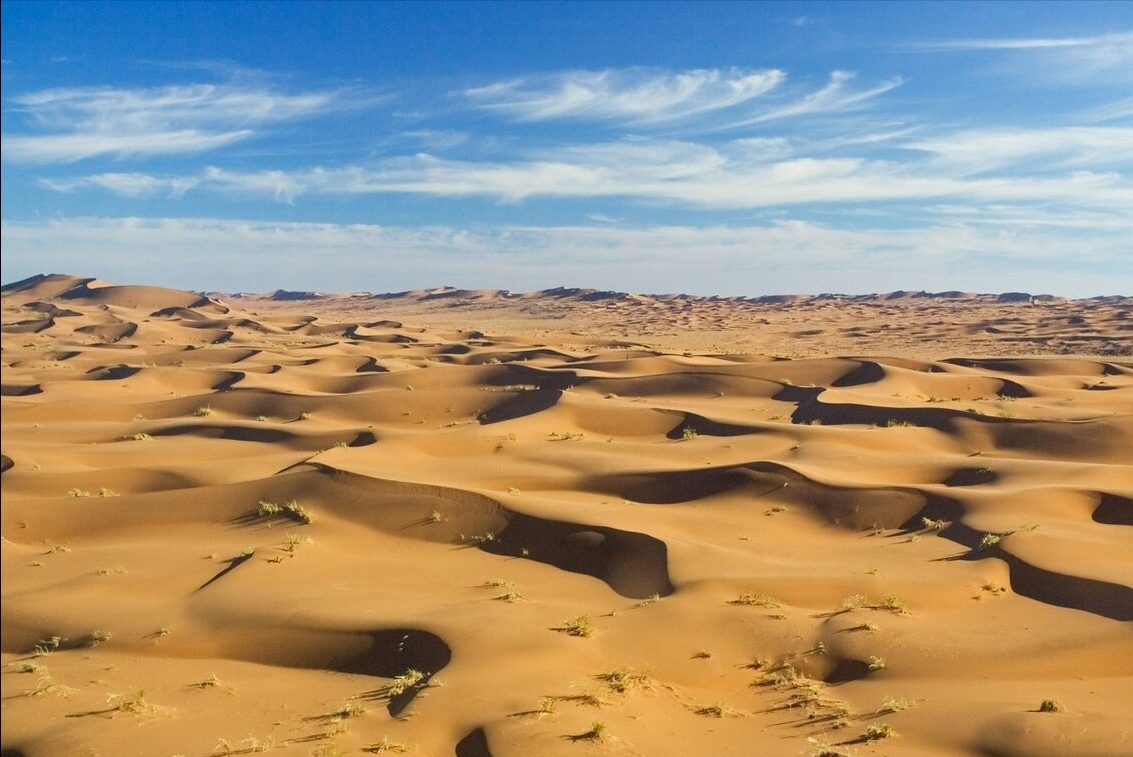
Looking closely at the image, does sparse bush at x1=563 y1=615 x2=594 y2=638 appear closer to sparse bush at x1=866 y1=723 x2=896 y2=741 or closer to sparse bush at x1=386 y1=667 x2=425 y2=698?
sparse bush at x1=386 y1=667 x2=425 y2=698

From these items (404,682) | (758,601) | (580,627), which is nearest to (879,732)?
(758,601)

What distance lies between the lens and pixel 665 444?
49.7ft

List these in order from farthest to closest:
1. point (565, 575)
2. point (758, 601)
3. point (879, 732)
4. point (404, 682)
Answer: point (565, 575), point (758, 601), point (404, 682), point (879, 732)

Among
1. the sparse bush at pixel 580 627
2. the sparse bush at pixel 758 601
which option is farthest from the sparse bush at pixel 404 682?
the sparse bush at pixel 758 601

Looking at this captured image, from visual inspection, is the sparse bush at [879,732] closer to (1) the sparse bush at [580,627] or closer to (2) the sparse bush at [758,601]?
(2) the sparse bush at [758,601]

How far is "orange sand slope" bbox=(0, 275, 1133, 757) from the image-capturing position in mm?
5605

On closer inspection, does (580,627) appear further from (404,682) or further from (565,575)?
(565,575)

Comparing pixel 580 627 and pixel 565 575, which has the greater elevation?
pixel 580 627

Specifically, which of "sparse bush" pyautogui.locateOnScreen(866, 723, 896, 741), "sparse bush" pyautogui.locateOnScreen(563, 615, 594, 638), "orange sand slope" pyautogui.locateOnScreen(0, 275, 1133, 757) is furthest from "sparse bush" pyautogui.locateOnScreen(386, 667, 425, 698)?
"sparse bush" pyautogui.locateOnScreen(866, 723, 896, 741)

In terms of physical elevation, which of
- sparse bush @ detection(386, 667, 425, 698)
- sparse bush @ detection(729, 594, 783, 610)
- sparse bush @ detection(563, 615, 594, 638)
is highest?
sparse bush @ detection(729, 594, 783, 610)

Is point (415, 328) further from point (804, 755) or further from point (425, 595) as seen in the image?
point (804, 755)

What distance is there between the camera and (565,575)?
29.3ft

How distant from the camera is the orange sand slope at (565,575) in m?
5.61

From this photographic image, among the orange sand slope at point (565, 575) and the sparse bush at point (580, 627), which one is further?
the sparse bush at point (580, 627)
